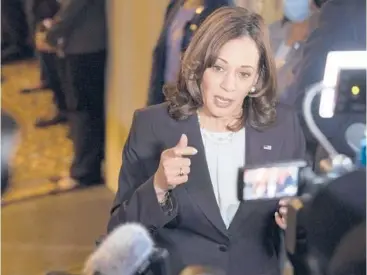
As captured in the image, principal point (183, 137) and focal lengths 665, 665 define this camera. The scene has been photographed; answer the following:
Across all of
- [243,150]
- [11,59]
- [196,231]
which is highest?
[11,59]

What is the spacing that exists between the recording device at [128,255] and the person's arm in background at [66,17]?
0.37 m

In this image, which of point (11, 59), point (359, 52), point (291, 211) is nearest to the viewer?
point (291, 211)

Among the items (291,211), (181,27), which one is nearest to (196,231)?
(291,211)

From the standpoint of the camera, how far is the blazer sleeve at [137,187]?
A: 34.7 inches

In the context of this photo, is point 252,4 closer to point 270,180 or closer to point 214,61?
point 214,61

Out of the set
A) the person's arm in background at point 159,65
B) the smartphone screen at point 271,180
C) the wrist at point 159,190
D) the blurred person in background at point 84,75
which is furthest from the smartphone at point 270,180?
the blurred person in background at point 84,75

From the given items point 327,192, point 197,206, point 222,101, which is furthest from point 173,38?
point 327,192

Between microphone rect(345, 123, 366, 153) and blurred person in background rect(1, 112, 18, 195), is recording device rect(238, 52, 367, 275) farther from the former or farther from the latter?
blurred person in background rect(1, 112, 18, 195)

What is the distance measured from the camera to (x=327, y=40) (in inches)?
39.5

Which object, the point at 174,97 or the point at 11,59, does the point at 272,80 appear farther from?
the point at 11,59

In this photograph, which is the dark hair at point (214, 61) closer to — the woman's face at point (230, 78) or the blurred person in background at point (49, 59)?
the woman's face at point (230, 78)

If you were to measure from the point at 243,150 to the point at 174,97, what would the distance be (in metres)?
0.12

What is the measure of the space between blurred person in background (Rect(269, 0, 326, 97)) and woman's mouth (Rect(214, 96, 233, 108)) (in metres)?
0.14

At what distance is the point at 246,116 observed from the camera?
3.02 ft
